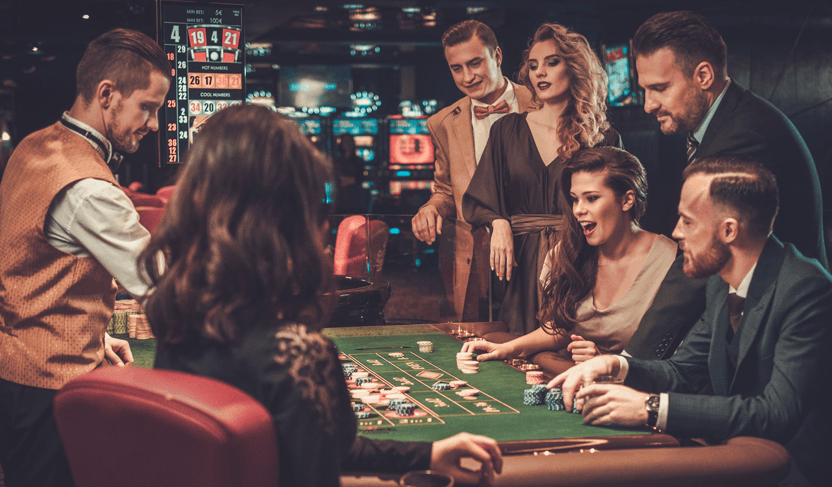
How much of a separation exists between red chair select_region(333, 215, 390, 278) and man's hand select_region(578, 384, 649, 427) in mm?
2856

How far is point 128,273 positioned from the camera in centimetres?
172

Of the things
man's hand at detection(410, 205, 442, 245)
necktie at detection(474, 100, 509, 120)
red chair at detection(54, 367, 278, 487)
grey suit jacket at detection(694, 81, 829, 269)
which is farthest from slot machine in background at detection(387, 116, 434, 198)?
red chair at detection(54, 367, 278, 487)

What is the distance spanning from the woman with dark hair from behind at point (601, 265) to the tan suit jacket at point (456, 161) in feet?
4.24

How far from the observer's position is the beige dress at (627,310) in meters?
2.42

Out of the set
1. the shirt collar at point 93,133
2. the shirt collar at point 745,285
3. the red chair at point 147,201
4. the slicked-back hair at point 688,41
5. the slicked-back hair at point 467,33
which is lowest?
the red chair at point 147,201

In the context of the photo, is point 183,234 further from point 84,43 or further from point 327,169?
point 84,43

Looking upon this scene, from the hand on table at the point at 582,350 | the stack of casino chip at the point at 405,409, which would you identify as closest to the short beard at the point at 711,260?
the hand on table at the point at 582,350

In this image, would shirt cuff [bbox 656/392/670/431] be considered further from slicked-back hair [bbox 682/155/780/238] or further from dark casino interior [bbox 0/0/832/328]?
dark casino interior [bbox 0/0/832/328]

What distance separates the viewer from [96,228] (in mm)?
1693

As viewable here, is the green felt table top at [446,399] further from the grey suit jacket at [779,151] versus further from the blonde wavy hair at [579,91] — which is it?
the blonde wavy hair at [579,91]

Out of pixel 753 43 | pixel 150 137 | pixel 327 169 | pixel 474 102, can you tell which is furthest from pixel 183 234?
pixel 150 137

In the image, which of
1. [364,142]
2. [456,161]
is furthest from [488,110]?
[364,142]

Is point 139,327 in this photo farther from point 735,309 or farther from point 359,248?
point 735,309

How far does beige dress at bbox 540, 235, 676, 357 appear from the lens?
2.42 m
